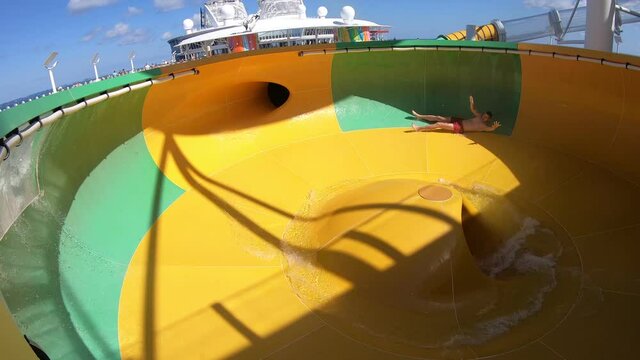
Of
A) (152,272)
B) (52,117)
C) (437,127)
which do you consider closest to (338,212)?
(152,272)

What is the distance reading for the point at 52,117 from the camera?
396 cm

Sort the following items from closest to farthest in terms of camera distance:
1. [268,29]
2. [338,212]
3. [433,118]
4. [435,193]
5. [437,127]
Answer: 1. [435,193]
2. [338,212]
3. [437,127]
4. [433,118]
5. [268,29]

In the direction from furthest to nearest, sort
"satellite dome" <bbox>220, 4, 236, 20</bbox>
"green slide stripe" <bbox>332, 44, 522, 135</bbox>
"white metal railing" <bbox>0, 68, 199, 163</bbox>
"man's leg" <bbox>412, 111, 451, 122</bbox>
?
1. "satellite dome" <bbox>220, 4, 236, 20</bbox>
2. "man's leg" <bbox>412, 111, 451, 122</bbox>
3. "green slide stripe" <bbox>332, 44, 522, 135</bbox>
4. "white metal railing" <bbox>0, 68, 199, 163</bbox>

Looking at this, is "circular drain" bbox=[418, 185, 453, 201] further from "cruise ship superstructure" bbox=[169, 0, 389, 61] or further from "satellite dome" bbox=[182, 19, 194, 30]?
"satellite dome" bbox=[182, 19, 194, 30]

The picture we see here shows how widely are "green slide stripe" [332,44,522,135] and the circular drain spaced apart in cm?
258

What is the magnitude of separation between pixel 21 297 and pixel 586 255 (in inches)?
236

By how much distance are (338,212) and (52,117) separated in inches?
145

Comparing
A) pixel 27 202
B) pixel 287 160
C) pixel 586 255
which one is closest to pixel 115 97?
pixel 27 202

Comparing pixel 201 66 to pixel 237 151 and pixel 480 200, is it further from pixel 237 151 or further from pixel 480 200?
pixel 480 200

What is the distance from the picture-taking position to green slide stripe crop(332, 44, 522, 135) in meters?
7.23

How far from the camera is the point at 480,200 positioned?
5883 millimetres

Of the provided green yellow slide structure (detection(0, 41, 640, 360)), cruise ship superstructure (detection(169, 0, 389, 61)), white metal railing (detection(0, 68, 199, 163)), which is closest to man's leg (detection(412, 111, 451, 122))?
green yellow slide structure (detection(0, 41, 640, 360))

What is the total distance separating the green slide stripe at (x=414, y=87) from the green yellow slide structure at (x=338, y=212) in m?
0.04

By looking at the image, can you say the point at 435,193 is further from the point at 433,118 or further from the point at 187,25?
the point at 187,25
